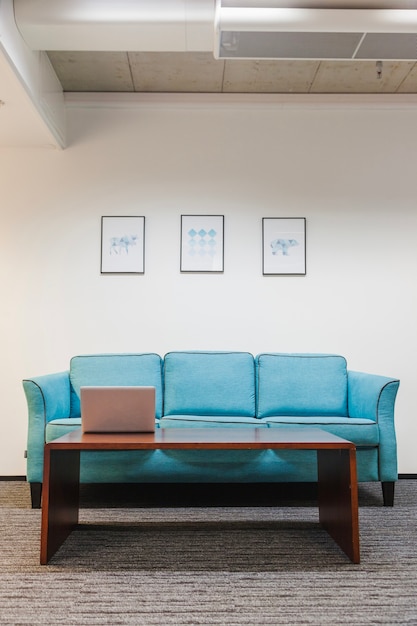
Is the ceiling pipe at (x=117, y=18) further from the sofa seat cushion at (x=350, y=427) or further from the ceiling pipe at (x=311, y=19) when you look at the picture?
the sofa seat cushion at (x=350, y=427)

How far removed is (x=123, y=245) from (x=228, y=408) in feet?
4.35

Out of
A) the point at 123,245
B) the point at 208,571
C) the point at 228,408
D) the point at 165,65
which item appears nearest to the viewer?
the point at 208,571

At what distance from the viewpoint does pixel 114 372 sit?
317 centimetres

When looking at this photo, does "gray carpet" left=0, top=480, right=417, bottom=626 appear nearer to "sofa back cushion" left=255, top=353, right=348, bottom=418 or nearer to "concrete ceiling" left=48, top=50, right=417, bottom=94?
"sofa back cushion" left=255, top=353, right=348, bottom=418

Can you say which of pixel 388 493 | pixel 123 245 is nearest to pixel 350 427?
pixel 388 493

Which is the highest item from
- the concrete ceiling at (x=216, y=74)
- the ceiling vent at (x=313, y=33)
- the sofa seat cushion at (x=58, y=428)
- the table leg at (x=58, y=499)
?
the concrete ceiling at (x=216, y=74)

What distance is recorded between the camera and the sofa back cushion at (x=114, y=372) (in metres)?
3.12

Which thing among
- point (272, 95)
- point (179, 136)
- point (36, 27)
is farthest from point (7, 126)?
point (272, 95)

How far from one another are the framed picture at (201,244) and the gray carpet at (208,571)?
1670 millimetres

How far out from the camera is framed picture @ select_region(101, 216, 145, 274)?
3576mm

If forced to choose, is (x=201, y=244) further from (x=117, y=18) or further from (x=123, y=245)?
(x=117, y=18)

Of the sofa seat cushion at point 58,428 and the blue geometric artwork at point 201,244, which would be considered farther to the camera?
the blue geometric artwork at point 201,244

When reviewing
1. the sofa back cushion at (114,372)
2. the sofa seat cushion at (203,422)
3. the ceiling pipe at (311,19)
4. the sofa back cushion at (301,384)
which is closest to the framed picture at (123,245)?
the sofa back cushion at (114,372)

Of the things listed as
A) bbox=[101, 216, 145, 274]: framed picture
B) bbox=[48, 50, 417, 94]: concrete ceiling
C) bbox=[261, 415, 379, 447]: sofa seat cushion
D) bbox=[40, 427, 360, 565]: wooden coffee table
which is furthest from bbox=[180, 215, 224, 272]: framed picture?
bbox=[40, 427, 360, 565]: wooden coffee table
